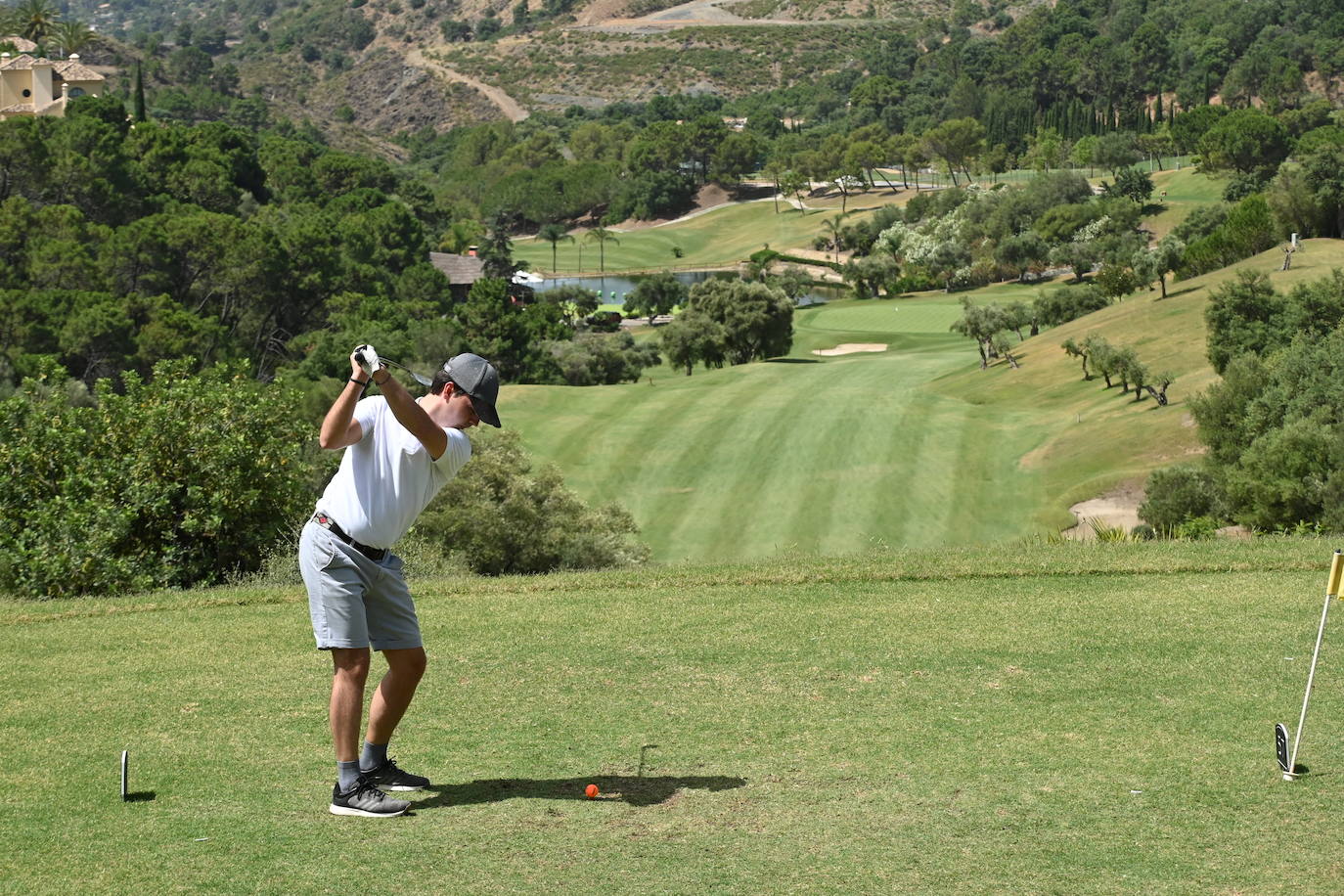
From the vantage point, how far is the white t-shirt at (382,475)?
7.43 meters

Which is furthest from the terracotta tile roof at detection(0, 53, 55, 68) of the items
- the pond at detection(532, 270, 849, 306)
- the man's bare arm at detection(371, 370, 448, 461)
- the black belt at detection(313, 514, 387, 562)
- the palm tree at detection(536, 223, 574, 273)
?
the man's bare arm at detection(371, 370, 448, 461)

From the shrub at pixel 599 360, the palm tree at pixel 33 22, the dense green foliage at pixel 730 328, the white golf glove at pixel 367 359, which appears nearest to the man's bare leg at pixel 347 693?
the white golf glove at pixel 367 359

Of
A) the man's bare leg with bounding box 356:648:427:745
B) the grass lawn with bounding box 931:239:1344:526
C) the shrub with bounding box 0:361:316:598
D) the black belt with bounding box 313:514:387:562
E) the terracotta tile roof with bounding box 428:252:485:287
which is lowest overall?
the grass lawn with bounding box 931:239:1344:526

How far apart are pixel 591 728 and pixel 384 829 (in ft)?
6.60

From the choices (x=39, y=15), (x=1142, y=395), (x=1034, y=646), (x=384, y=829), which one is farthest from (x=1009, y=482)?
(x=39, y=15)

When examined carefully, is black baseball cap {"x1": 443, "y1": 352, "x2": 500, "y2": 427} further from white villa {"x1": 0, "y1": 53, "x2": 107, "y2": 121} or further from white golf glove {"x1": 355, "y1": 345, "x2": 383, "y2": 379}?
white villa {"x1": 0, "y1": 53, "x2": 107, "y2": 121}

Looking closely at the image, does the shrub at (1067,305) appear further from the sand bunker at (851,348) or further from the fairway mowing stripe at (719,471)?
the fairway mowing stripe at (719,471)

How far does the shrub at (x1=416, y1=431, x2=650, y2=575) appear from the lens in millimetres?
27938

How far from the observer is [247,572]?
17500 mm

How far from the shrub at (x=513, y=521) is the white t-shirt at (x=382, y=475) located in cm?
1780

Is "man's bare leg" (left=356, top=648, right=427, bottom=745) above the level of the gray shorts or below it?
below

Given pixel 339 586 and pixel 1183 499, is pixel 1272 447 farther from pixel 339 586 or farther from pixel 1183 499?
pixel 339 586

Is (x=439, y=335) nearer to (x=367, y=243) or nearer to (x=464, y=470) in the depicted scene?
(x=367, y=243)

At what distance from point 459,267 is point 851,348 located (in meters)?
42.7
